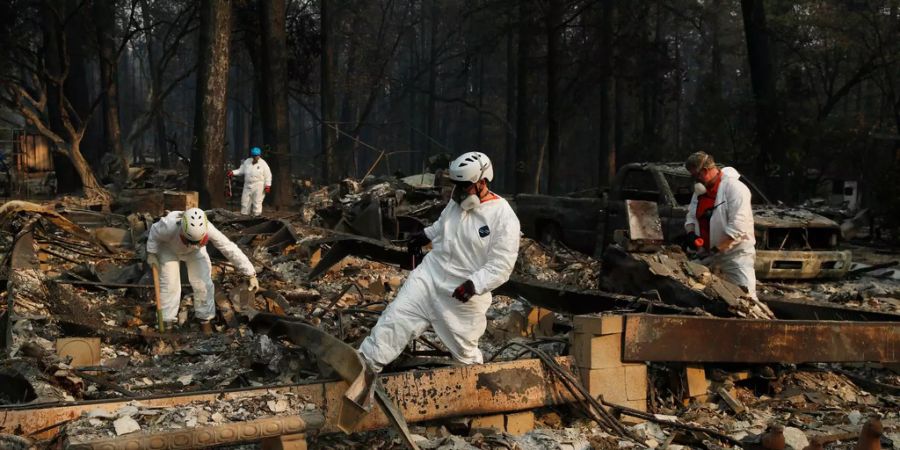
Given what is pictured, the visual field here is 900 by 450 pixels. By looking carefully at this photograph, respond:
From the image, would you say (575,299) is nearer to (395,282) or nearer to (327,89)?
(395,282)

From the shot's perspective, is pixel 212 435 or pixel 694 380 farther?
pixel 694 380

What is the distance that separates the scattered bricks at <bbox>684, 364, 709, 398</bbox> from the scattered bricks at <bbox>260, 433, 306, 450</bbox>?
2977mm

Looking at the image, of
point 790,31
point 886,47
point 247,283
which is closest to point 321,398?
point 247,283

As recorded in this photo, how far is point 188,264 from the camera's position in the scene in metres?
8.76

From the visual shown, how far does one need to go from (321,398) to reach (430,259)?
141 centimetres

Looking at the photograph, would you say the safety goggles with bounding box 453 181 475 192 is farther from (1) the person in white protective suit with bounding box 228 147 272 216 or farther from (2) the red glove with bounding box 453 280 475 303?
(1) the person in white protective suit with bounding box 228 147 272 216

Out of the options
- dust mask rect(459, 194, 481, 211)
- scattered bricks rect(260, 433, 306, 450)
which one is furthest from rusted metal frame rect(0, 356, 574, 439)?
dust mask rect(459, 194, 481, 211)

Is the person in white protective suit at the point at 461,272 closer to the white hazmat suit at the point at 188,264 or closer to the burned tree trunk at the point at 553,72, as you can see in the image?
the white hazmat suit at the point at 188,264

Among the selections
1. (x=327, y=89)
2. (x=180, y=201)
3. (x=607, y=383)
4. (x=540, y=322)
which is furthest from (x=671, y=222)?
(x=327, y=89)

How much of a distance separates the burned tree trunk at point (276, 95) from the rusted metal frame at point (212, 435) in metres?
17.2

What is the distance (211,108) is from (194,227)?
33.8 feet


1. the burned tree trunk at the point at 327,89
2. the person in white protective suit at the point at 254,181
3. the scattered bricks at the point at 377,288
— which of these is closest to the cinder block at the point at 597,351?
the scattered bricks at the point at 377,288

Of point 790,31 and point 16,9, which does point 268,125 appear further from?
point 790,31

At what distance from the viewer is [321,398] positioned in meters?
5.12
